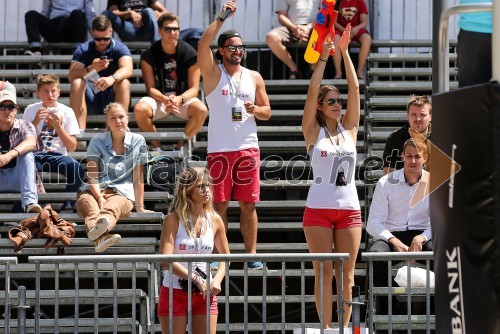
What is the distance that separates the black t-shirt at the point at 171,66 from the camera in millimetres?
12945

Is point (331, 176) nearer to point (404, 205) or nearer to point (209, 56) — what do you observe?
point (404, 205)

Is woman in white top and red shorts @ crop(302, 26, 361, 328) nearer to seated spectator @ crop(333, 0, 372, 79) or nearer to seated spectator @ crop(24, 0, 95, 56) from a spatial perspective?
seated spectator @ crop(333, 0, 372, 79)

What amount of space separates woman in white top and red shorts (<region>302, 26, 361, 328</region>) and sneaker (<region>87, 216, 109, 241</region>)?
2.01m

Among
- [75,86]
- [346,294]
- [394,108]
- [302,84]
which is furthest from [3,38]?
[346,294]

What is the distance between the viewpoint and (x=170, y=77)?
13.0 metres

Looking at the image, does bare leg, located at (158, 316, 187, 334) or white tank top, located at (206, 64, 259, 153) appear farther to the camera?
white tank top, located at (206, 64, 259, 153)

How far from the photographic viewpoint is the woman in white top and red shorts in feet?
32.0

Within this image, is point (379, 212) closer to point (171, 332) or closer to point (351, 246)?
point (351, 246)

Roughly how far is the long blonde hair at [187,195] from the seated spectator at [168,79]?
11.2 feet

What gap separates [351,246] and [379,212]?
0.91 m

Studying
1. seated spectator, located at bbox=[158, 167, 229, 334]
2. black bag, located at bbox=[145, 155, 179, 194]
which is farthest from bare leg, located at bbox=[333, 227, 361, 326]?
black bag, located at bbox=[145, 155, 179, 194]

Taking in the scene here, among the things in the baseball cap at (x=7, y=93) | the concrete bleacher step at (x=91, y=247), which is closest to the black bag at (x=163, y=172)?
the concrete bleacher step at (x=91, y=247)

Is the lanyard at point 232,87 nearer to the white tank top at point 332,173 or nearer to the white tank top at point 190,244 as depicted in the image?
the white tank top at point 332,173

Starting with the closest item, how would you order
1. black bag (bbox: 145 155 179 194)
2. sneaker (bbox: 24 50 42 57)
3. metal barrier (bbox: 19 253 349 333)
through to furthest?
metal barrier (bbox: 19 253 349 333) < black bag (bbox: 145 155 179 194) < sneaker (bbox: 24 50 42 57)
